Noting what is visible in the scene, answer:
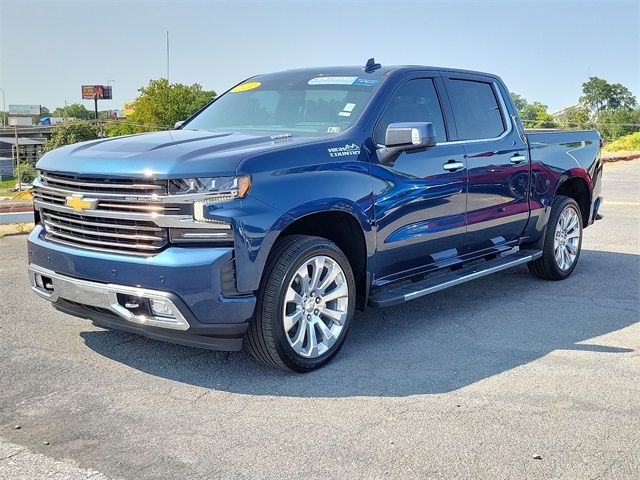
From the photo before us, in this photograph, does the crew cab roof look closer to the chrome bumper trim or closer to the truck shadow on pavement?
the truck shadow on pavement

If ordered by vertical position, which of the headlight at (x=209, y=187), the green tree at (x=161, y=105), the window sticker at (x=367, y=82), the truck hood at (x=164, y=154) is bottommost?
the headlight at (x=209, y=187)

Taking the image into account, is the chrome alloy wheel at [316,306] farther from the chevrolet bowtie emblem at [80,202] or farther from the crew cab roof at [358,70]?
the crew cab roof at [358,70]

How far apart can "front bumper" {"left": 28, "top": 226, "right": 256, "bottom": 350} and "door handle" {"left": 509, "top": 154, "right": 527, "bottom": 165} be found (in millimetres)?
3246

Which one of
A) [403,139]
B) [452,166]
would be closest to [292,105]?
[403,139]

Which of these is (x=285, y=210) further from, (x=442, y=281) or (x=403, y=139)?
(x=442, y=281)

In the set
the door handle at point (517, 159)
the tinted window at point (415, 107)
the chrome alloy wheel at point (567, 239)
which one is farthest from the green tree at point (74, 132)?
the tinted window at point (415, 107)

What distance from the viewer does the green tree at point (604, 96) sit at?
69.9 m

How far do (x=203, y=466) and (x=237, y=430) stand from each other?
1.36ft

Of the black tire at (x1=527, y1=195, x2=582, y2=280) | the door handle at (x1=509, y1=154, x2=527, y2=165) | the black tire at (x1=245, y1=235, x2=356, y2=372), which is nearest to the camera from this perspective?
the black tire at (x1=245, y1=235, x2=356, y2=372)

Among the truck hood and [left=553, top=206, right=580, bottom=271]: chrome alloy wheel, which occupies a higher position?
the truck hood

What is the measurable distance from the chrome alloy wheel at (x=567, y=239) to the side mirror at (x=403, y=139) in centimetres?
270

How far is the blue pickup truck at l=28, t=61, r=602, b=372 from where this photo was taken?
4.14m

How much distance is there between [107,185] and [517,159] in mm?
3750

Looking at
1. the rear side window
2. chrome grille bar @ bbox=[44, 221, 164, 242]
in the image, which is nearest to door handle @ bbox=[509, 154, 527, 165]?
the rear side window
